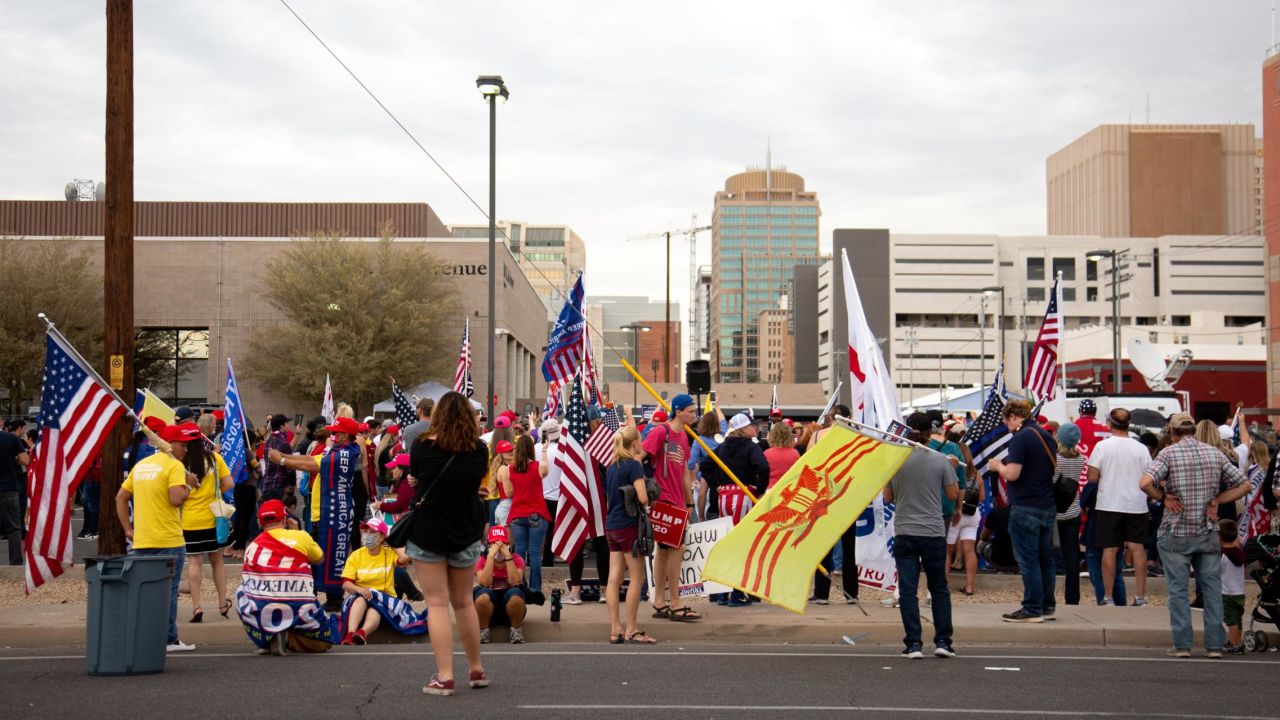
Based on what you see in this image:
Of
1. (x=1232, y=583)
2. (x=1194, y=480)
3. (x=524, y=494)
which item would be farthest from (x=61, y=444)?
(x=1232, y=583)

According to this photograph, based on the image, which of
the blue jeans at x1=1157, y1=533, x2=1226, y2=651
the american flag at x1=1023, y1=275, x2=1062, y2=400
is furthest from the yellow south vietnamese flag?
the american flag at x1=1023, y1=275, x2=1062, y2=400

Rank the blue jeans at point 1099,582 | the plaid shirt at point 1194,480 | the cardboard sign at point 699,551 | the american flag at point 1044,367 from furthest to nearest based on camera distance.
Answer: the american flag at point 1044,367 < the blue jeans at point 1099,582 < the cardboard sign at point 699,551 < the plaid shirt at point 1194,480

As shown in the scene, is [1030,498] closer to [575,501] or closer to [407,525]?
[575,501]

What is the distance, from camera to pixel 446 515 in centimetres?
735

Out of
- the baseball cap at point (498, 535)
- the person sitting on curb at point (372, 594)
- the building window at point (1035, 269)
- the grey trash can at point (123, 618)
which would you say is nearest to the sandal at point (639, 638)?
the baseball cap at point (498, 535)

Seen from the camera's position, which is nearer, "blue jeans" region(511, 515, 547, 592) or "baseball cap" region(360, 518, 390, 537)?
"baseball cap" region(360, 518, 390, 537)

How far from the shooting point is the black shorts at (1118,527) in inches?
454

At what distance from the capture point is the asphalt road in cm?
724

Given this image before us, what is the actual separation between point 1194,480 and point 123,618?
27.0 feet

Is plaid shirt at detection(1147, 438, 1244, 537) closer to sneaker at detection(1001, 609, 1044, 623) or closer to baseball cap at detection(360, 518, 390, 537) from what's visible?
sneaker at detection(1001, 609, 1044, 623)

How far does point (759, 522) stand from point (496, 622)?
8.85 ft

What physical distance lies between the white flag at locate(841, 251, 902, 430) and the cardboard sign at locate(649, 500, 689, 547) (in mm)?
2458

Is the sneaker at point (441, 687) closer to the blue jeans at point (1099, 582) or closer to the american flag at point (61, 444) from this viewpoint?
the american flag at point (61, 444)

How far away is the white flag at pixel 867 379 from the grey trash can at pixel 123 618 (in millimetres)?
6744
